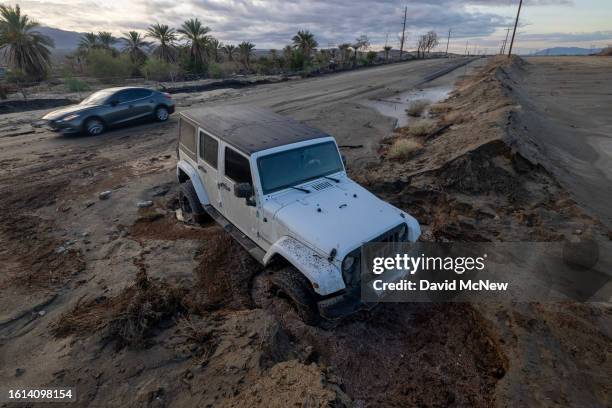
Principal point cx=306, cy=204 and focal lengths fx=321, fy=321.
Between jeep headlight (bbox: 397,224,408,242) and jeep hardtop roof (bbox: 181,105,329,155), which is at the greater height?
jeep hardtop roof (bbox: 181,105,329,155)

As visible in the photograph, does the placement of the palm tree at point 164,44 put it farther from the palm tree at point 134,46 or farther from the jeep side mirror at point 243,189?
the jeep side mirror at point 243,189

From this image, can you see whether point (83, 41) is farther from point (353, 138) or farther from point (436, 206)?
point (436, 206)

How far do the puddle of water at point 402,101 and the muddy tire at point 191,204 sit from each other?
1107 cm

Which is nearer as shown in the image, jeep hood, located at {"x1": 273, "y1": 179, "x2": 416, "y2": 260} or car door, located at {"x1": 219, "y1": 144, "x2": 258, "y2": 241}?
jeep hood, located at {"x1": 273, "y1": 179, "x2": 416, "y2": 260}

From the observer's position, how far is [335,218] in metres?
4.26

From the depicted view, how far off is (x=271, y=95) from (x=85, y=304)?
64.3 feet

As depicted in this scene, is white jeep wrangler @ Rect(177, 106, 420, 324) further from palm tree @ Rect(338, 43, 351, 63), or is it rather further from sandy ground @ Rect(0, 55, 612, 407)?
palm tree @ Rect(338, 43, 351, 63)

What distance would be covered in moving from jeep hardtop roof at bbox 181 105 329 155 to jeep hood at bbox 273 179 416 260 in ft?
3.06

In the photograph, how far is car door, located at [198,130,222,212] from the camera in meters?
5.50

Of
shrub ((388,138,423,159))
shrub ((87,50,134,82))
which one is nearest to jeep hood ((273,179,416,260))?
shrub ((388,138,423,159))

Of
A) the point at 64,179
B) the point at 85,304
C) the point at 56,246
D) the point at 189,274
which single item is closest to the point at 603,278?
the point at 189,274

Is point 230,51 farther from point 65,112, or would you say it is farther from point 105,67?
point 65,112

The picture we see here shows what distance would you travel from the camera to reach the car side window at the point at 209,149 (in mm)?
A: 5475

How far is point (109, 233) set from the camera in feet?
20.5
